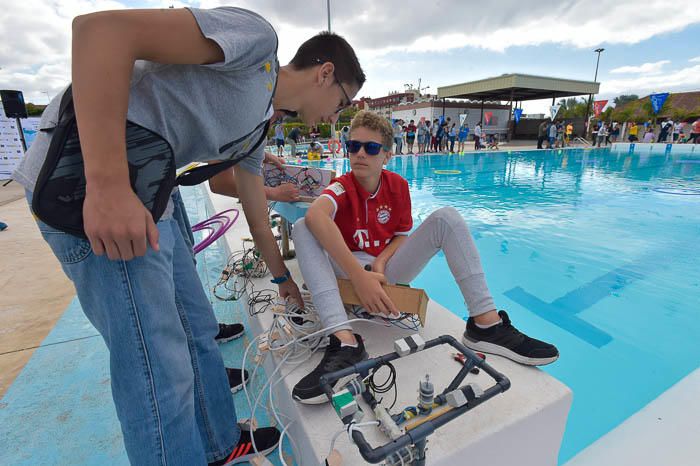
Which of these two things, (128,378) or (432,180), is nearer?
(128,378)

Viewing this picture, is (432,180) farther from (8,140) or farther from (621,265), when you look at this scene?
(8,140)

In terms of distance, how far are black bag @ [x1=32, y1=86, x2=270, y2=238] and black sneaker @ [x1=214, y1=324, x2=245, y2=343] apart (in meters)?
1.62

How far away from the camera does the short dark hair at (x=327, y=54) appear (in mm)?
1241

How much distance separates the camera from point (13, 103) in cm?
777

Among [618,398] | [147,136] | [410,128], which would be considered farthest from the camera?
[410,128]

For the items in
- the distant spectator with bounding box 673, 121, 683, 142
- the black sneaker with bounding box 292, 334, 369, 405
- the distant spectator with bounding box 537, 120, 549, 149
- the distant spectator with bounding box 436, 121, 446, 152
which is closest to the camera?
the black sneaker with bounding box 292, 334, 369, 405

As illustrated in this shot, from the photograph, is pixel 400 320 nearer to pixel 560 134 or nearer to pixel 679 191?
pixel 679 191

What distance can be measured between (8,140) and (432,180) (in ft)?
39.1

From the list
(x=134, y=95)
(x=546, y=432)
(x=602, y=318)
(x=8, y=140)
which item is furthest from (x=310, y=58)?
(x=8, y=140)

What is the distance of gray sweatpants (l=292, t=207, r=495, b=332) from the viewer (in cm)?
150

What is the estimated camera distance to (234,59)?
0.81 metres

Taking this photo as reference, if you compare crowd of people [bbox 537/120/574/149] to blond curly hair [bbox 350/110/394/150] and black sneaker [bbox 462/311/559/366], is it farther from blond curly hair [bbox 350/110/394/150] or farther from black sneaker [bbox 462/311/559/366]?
black sneaker [bbox 462/311/559/366]

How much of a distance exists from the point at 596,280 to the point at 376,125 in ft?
10.8

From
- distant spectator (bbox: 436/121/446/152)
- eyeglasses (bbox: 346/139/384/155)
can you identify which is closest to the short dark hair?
eyeglasses (bbox: 346/139/384/155)
